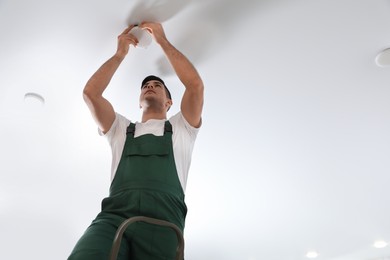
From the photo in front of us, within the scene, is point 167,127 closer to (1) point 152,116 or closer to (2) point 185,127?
(2) point 185,127

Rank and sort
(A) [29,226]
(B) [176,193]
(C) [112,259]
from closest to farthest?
(C) [112,259] < (B) [176,193] < (A) [29,226]

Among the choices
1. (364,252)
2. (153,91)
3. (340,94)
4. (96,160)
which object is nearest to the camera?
(153,91)

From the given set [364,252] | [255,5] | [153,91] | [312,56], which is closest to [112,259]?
[153,91]

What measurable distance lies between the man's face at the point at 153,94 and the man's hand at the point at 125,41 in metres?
0.20

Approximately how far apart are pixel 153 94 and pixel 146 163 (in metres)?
0.49

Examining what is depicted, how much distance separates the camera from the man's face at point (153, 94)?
5.86 ft

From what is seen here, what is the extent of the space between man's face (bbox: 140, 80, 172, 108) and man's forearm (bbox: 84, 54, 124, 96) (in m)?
0.21

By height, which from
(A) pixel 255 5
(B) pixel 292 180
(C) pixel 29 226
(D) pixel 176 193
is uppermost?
(A) pixel 255 5

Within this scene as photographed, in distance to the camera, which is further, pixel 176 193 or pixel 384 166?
pixel 384 166

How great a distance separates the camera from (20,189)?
3.00m

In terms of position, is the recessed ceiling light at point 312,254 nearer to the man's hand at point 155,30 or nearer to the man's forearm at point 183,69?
the man's forearm at point 183,69

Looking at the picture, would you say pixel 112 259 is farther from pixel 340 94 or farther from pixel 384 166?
pixel 384 166

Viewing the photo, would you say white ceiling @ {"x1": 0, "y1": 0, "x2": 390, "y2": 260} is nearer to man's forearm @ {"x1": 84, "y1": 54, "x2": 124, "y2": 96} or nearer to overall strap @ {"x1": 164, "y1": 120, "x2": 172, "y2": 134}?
man's forearm @ {"x1": 84, "y1": 54, "x2": 124, "y2": 96}

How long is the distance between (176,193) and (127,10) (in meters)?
0.87
